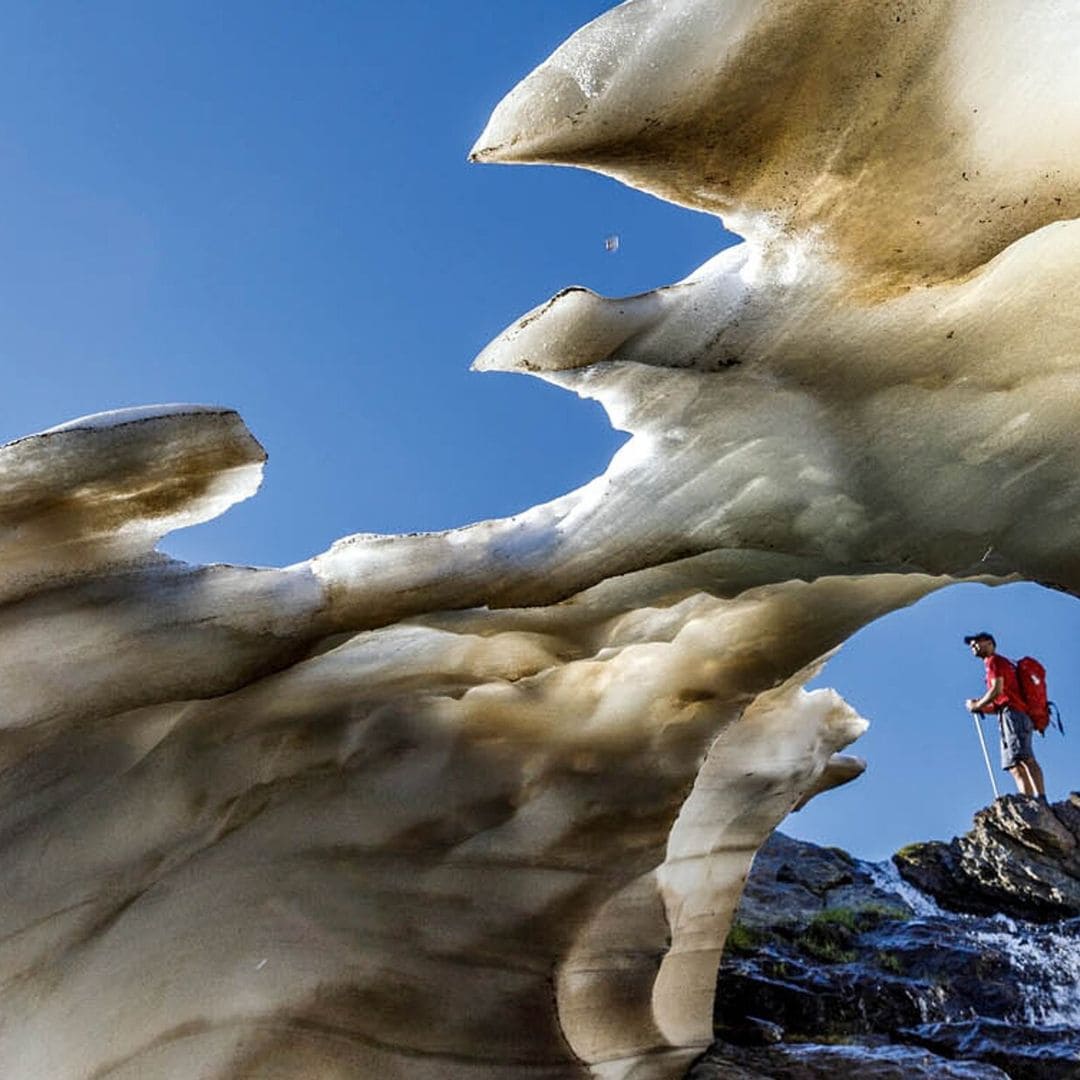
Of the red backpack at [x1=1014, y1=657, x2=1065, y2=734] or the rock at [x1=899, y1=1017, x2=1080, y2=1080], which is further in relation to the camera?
the red backpack at [x1=1014, y1=657, x2=1065, y2=734]

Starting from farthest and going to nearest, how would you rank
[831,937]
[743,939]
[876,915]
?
[876,915] < [831,937] < [743,939]

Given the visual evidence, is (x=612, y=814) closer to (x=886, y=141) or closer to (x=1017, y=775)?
(x=886, y=141)

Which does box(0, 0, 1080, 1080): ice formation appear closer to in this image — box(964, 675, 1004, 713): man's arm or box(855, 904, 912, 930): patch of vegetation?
box(855, 904, 912, 930): patch of vegetation

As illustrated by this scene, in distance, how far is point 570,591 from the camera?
401cm

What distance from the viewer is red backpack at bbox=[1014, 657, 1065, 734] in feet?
42.1

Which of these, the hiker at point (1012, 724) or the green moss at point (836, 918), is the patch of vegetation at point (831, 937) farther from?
the hiker at point (1012, 724)

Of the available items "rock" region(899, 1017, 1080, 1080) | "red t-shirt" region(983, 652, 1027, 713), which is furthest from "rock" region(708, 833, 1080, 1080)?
"red t-shirt" region(983, 652, 1027, 713)

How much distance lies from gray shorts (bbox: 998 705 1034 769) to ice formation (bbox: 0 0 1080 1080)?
899cm

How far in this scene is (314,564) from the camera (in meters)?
3.87

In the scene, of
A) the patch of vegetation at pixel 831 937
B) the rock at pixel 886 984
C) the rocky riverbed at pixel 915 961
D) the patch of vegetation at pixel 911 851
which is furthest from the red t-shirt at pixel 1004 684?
the patch of vegetation at pixel 831 937

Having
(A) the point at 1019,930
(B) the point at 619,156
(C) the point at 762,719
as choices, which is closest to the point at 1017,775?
(A) the point at 1019,930

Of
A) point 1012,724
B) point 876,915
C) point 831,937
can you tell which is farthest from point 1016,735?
point 831,937

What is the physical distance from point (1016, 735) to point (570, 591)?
10.4m

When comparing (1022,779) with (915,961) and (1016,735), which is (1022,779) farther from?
(915,961)
